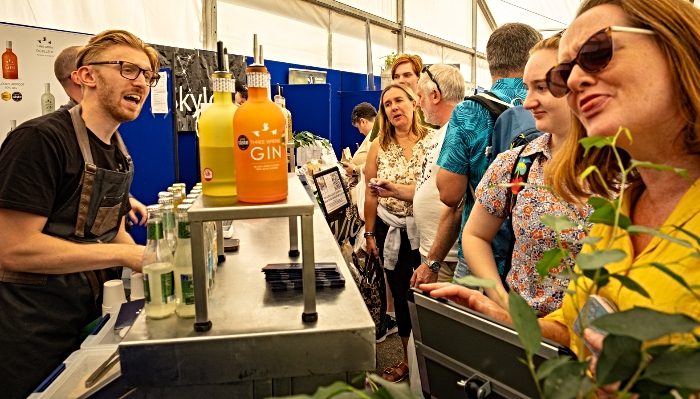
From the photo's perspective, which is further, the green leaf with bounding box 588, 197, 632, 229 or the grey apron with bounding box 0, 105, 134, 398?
the grey apron with bounding box 0, 105, 134, 398

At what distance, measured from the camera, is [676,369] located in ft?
1.39

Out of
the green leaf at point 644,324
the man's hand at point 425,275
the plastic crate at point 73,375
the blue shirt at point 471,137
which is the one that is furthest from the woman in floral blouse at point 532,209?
the plastic crate at point 73,375

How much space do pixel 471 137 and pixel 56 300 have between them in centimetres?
167

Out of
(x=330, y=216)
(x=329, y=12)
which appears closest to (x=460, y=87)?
(x=330, y=216)

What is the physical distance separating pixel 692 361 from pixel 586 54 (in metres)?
0.64

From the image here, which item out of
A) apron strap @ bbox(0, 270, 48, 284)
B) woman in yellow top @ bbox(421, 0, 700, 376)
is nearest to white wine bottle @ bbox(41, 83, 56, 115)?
apron strap @ bbox(0, 270, 48, 284)

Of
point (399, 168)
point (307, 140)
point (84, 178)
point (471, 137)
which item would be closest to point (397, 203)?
point (399, 168)

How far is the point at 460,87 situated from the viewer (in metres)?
2.78

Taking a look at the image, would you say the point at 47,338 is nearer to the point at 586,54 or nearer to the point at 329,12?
the point at 586,54

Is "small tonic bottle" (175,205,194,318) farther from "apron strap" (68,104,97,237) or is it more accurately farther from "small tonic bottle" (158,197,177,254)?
"apron strap" (68,104,97,237)

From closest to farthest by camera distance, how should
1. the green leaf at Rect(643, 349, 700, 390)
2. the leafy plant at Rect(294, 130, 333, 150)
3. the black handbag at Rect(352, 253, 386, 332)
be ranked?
the green leaf at Rect(643, 349, 700, 390) → the black handbag at Rect(352, 253, 386, 332) → the leafy plant at Rect(294, 130, 333, 150)

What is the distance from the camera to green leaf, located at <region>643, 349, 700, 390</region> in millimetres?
415

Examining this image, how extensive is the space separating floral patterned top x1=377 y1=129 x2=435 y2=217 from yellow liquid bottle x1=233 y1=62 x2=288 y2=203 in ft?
6.90

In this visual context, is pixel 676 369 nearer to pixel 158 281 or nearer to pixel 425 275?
pixel 158 281
